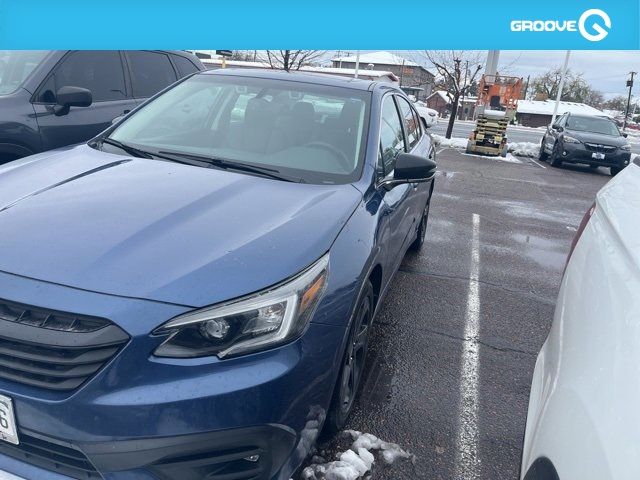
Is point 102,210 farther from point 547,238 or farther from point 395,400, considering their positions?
point 547,238

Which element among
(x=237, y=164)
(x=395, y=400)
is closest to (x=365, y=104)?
(x=237, y=164)

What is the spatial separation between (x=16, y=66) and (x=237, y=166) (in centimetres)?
309

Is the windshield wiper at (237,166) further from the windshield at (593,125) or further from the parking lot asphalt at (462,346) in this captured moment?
the windshield at (593,125)

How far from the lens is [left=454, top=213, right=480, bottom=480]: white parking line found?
103 inches

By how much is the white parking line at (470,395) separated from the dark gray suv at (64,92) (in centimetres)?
361

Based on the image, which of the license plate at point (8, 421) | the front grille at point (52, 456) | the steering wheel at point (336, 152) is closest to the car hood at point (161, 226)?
the steering wheel at point (336, 152)

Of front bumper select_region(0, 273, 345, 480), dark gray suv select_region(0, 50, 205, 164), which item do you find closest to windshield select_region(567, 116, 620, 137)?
dark gray suv select_region(0, 50, 205, 164)

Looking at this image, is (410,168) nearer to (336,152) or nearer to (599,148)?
(336,152)

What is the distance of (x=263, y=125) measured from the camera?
3336mm

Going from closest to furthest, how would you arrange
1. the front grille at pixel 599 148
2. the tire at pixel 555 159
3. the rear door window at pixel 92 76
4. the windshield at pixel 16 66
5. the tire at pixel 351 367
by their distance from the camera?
the tire at pixel 351 367 → the windshield at pixel 16 66 → the rear door window at pixel 92 76 → the front grille at pixel 599 148 → the tire at pixel 555 159

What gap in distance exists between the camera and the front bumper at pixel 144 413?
168 cm

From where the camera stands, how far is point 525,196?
418 inches

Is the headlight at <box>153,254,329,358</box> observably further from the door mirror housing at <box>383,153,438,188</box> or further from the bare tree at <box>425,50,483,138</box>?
the bare tree at <box>425,50,483,138</box>

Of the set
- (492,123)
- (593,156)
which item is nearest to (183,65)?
(593,156)
